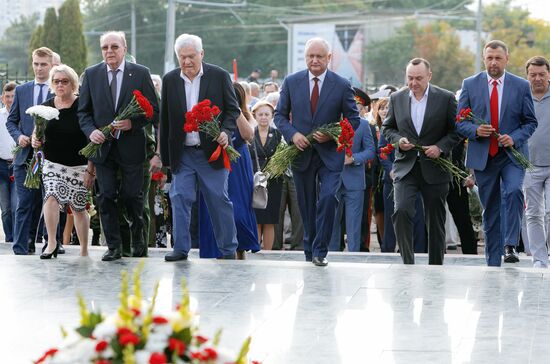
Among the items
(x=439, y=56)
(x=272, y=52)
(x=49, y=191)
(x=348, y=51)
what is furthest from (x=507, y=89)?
(x=272, y=52)

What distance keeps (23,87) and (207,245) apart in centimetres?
252

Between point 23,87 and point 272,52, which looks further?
point 272,52

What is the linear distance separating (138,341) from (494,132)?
8.31m

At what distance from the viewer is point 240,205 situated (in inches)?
518

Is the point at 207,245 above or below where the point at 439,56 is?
above

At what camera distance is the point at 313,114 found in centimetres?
1173

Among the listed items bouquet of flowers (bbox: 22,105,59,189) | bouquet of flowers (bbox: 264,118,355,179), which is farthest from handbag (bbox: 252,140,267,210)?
bouquet of flowers (bbox: 22,105,59,189)

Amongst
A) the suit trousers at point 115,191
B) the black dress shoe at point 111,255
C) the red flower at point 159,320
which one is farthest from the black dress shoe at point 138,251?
the red flower at point 159,320

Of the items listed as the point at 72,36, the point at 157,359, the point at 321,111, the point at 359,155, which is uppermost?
the point at 157,359

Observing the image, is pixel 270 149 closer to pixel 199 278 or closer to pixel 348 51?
pixel 199 278

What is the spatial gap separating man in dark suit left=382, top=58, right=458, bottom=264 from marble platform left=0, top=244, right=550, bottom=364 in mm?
913

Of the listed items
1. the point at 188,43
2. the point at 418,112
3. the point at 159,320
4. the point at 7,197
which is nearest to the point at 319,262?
the point at 418,112

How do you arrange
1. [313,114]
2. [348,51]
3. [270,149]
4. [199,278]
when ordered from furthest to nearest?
[348,51], [270,149], [313,114], [199,278]

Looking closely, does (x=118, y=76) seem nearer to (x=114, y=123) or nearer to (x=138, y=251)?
(x=114, y=123)
